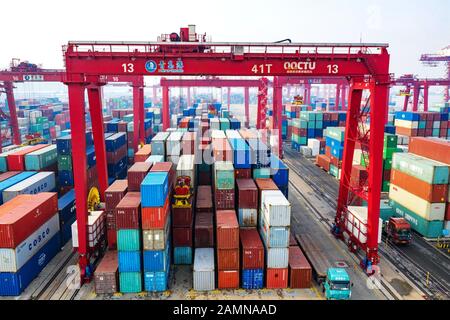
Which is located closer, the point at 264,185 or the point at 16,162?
the point at 264,185

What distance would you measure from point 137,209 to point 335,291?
14.2m

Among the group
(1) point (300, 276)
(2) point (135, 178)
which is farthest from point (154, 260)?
(1) point (300, 276)

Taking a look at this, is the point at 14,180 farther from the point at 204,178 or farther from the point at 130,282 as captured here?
the point at 204,178

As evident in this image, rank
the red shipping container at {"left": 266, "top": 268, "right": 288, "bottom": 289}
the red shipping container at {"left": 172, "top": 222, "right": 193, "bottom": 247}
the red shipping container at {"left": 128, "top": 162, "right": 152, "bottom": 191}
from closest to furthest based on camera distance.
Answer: the red shipping container at {"left": 266, "top": 268, "right": 288, "bottom": 289}
the red shipping container at {"left": 128, "top": 162, "right": 152, "bottom": 191}
the red shipping container at {"left": 172, "top": 222, "right": 193, "bottom": 247}

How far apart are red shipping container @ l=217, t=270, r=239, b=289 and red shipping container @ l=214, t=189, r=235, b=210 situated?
5.37 m

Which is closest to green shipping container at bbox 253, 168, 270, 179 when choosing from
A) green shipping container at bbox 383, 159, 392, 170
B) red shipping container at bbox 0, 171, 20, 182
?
green shipping container at bbox 383, 159, 392, 170

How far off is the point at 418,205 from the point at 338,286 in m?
16.3

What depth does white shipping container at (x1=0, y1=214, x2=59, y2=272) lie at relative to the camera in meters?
23.3

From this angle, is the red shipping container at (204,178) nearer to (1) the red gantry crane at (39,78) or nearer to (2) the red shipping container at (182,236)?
(2) the red shipping container at (182,236)

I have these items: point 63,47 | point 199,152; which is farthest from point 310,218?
point 63,47

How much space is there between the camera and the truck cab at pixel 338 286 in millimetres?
22875

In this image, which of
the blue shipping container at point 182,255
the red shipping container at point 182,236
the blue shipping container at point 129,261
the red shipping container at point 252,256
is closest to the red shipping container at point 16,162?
the blue shipping container at point 129,261

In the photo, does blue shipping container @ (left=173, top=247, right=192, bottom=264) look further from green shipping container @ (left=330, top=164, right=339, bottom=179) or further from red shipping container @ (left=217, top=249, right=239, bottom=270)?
green shipping container @ (left=330, top=164, right=339, bottom=179)

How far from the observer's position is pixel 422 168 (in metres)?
33.3
